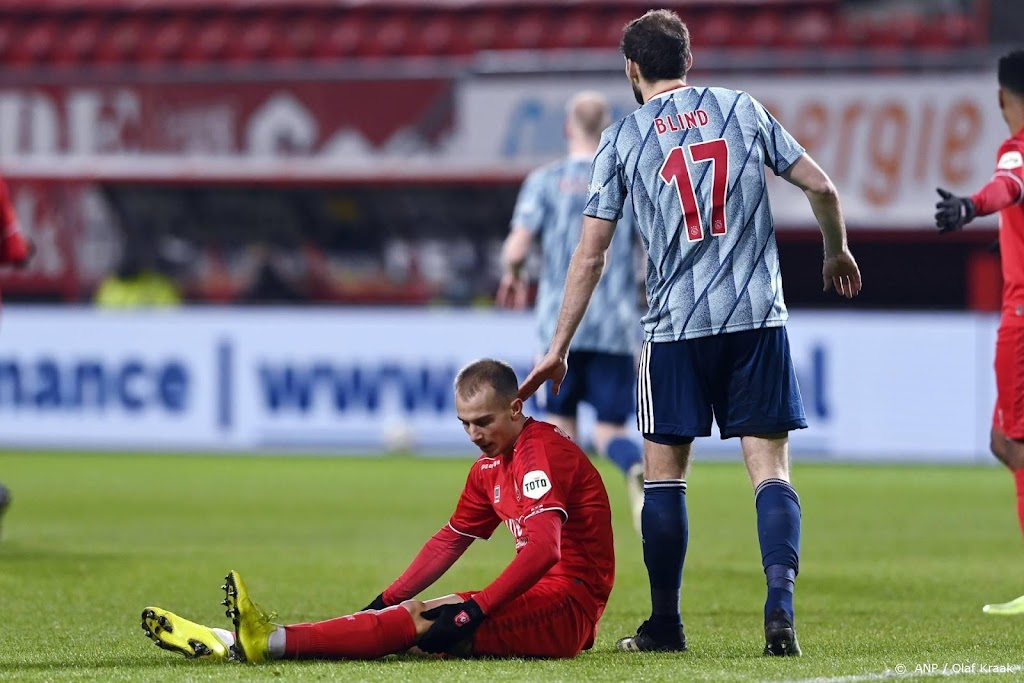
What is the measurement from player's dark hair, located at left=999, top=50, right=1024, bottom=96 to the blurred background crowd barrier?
344 inches

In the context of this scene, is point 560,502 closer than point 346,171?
Answer: Yes

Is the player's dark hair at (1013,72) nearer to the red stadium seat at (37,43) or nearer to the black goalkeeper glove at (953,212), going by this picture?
the black goalkeeper glove at (953,212)

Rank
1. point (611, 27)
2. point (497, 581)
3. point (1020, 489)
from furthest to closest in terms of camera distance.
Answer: point (611, 27)
point (1020, 489)
point (497, 581)

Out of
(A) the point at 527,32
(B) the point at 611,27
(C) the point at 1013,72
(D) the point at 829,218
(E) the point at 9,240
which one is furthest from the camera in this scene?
(A) the point at 527,32

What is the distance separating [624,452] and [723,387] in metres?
2.99

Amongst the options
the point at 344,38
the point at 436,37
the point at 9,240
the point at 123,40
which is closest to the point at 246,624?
the point at 9,240

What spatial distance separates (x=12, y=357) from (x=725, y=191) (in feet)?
38.7

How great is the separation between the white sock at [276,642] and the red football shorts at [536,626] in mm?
511

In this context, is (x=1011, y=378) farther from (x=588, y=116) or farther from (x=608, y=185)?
(x=588, y=116)

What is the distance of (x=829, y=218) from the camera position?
15.9 feet

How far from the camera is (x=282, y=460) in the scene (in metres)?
14.5

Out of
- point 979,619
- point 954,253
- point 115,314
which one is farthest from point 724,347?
point 954,253

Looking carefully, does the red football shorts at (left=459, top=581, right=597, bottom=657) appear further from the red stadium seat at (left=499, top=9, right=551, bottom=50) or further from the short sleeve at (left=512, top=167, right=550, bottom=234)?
the red stadium seat at (left=499, top=9, right=551, bottom=50)

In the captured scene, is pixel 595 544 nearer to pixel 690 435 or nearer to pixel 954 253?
pixel 690 435
